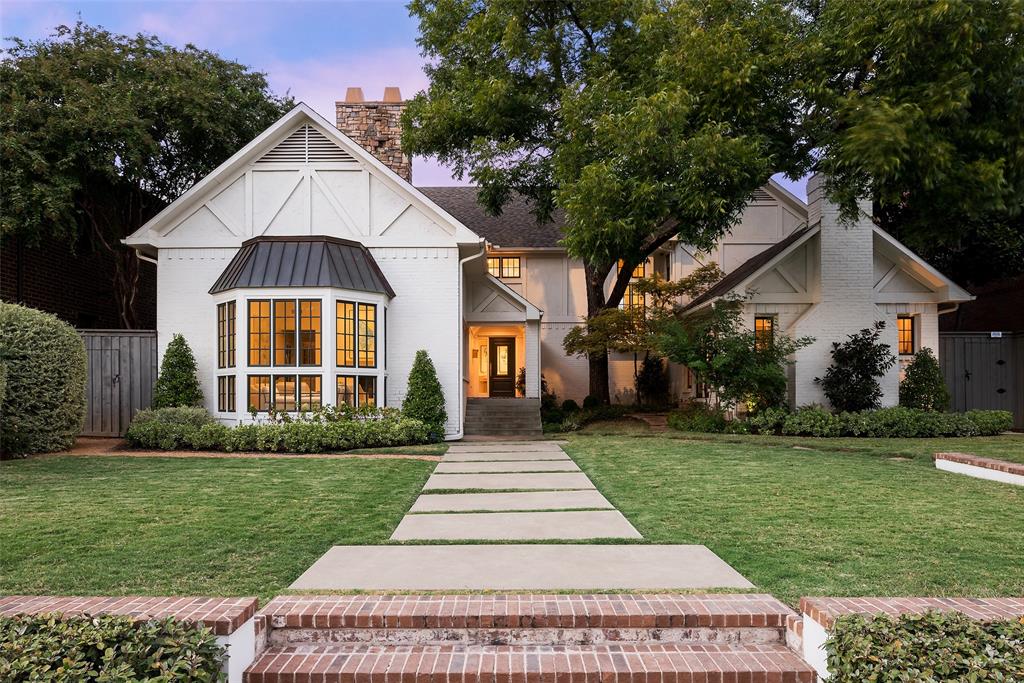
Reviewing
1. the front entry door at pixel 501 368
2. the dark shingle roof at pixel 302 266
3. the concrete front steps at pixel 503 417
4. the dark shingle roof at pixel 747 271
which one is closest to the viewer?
the dark shingle roof at pixel 302 266

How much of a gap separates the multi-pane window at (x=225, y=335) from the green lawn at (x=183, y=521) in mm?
4002

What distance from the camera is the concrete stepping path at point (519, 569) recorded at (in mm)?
4026

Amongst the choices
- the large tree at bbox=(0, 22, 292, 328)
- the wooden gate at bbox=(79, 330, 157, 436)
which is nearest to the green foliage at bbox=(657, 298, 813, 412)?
the wooden gate at bbox=(79, 330, 157, 436)

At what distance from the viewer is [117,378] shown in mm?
13898

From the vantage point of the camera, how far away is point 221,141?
17.7 m

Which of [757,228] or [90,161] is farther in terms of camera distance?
[757,228]

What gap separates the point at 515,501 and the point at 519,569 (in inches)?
96.0

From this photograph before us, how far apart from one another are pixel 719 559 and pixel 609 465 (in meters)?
4.82

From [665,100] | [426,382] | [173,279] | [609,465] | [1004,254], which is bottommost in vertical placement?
[609,465]

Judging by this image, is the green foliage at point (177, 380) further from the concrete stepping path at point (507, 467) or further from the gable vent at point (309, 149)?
the concrete stepping path at point (507, 467)

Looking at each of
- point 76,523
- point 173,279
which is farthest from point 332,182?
point 76,523

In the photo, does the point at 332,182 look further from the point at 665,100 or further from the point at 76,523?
the point at 76,523

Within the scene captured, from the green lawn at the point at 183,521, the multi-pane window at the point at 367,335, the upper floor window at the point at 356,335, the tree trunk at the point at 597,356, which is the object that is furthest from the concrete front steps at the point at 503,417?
the green lawn at the point at 183,521

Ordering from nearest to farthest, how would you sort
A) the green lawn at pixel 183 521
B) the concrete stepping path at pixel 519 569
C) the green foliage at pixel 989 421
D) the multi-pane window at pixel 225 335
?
the concrete stepping path at pixel 519 569, the green lawn at pixel 183 521, the multi-pane window at pixel 225 335, the green foliage at pixel 989 421
